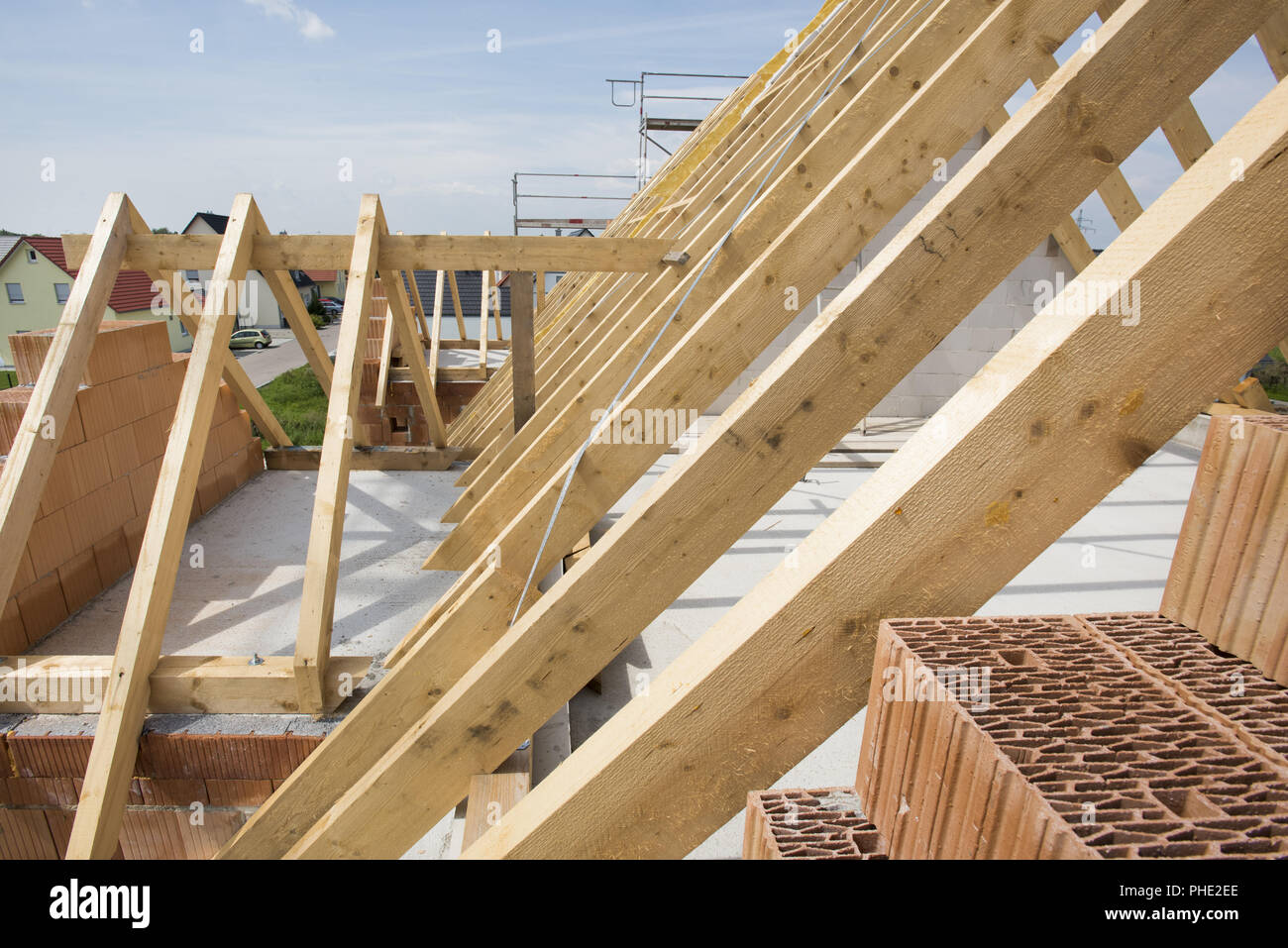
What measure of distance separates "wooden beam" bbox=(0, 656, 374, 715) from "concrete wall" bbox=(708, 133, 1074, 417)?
5.54m

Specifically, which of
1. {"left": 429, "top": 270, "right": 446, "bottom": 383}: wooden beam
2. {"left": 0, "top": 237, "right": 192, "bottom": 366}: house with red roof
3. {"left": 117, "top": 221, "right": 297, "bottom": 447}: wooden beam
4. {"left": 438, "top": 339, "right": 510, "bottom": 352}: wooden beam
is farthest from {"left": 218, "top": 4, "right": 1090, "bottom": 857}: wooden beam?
{"left": 0, "top": 237, "right": 192, "bottom": 366}: house with red roof

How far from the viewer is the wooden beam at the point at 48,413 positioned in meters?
2.79

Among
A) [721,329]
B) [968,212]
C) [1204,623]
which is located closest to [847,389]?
[968,212]

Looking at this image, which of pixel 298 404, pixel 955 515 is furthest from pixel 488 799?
pixel 298 404

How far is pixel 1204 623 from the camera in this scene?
1074 mm

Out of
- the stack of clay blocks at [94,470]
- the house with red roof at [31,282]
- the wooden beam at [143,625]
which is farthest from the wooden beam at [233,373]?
the house with red roof at [31,282]

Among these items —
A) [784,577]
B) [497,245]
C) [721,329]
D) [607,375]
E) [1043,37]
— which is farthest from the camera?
[497,245]

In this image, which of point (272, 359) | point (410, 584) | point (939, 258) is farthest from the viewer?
point (272, 359)

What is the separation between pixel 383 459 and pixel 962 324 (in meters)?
6.19

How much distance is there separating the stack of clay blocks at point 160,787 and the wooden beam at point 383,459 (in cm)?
348

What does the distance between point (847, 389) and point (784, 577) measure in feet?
1.63

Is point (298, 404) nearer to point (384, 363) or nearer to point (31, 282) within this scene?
point (384, 363)

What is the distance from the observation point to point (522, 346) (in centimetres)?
478
